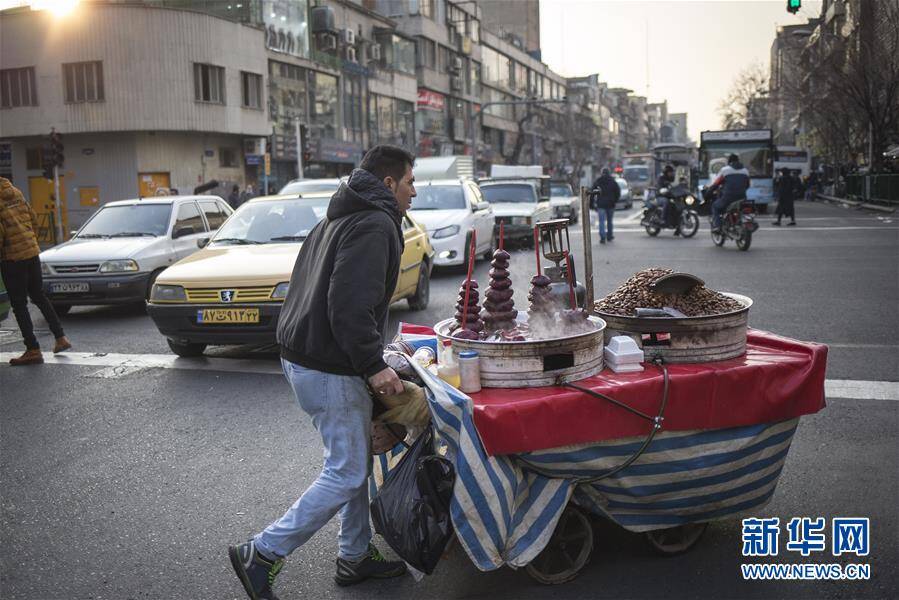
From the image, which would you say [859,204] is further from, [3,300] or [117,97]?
[3,300]

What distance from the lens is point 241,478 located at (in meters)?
4.86

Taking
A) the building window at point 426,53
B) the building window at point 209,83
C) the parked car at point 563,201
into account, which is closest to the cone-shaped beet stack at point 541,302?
the parked car at point 563,201

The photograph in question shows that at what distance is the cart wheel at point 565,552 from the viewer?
3467 mm

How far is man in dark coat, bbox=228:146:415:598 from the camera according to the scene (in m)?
3.17

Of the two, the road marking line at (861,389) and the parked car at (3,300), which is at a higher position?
the parked car at (3,300)

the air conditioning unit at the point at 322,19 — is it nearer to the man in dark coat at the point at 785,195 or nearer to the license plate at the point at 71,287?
the man in dark coat at the point at 785,195

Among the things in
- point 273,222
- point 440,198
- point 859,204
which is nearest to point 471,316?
point 273,222

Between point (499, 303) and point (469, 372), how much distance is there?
47 centimetres

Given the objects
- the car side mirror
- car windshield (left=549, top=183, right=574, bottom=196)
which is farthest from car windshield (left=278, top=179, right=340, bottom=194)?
car windshield (left=549, top=183, right=574, bottom=196)

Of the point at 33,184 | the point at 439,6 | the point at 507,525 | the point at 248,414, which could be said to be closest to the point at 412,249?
the point at 248,414

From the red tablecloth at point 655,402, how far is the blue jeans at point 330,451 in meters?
0.48

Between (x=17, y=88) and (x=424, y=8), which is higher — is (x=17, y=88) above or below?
below

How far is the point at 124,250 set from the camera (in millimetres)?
11602

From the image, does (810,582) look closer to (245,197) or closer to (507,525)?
(507,525)
